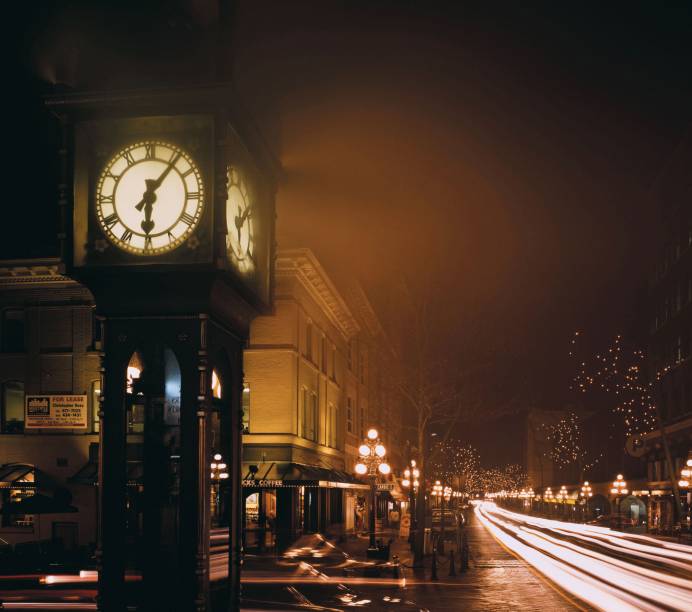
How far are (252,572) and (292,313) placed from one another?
1735cm

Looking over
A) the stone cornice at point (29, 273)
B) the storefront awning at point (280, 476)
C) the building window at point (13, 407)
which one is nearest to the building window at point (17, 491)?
the building window at point (13, 407)

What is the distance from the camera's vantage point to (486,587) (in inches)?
1004

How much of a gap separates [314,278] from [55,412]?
48.5ft

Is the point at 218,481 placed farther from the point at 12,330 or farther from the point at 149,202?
the point at 12,330

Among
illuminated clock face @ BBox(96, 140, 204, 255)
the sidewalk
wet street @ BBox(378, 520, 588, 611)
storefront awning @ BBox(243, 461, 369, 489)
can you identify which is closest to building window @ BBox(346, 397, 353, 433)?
storefront awning @ BBox(243, 461, 369, 489)

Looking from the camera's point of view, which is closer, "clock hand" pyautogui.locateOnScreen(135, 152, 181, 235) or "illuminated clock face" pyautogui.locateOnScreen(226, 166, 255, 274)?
"clock hand" pyautogui.locateOnScreen(135, 152, 181, 235)

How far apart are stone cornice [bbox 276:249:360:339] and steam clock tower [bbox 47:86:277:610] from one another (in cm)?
3764

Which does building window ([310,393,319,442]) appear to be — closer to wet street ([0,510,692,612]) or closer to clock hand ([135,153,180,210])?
wet street ([0,510,692,612])

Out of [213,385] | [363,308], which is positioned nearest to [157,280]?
[213,385]

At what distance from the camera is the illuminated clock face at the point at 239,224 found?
7465 mm

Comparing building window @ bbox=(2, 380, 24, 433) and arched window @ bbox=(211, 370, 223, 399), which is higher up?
building window @ bbox=(2, 380, 24, 433)

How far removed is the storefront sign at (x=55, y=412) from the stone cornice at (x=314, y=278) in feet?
35.6

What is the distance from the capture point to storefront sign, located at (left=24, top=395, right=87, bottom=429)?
138 ft

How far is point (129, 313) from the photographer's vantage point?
7.29m
